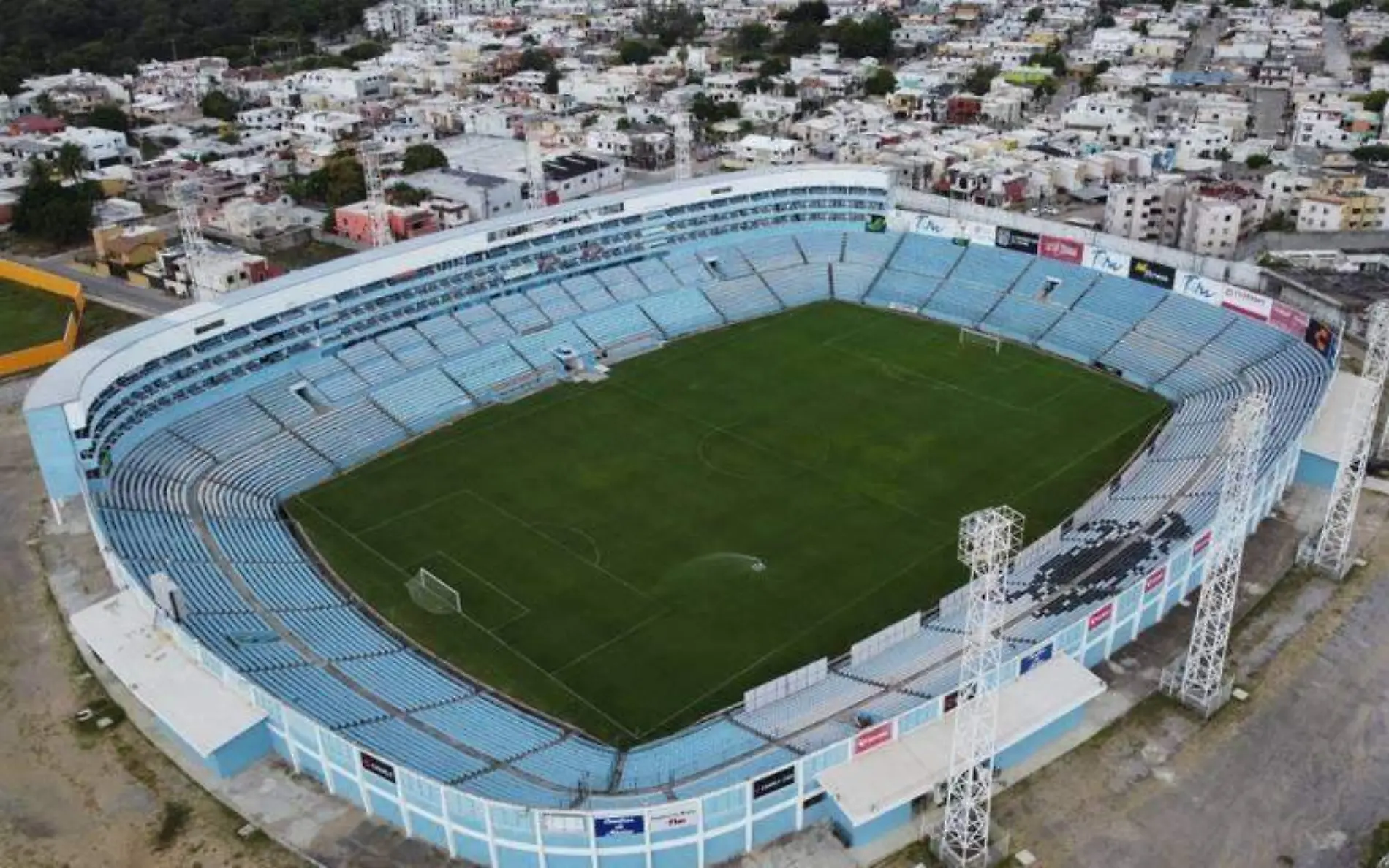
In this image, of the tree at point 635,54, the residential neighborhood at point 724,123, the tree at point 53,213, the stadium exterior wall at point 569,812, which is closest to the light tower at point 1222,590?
the stadium exterior wall at point 569,812

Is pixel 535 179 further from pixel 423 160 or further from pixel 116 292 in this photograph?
pixel 116 292

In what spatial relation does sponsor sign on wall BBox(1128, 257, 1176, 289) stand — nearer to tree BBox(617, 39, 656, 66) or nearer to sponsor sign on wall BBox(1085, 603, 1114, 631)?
sponsor sign on wall BBox(1085, 603, 1114, 631)

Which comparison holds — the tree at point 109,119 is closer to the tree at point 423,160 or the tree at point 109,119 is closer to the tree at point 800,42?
the tree at point 423,160

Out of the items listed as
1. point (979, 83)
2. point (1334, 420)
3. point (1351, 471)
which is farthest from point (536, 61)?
point (1351, 471)

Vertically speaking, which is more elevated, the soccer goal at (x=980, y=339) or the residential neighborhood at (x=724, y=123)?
the residential neighborhood at (x=724, y=123)

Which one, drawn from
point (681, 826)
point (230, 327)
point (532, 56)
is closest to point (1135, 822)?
point (681, 826)

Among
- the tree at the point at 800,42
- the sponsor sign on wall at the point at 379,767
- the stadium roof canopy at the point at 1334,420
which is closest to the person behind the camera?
the sponsor sign on wall at the point at 379,767
